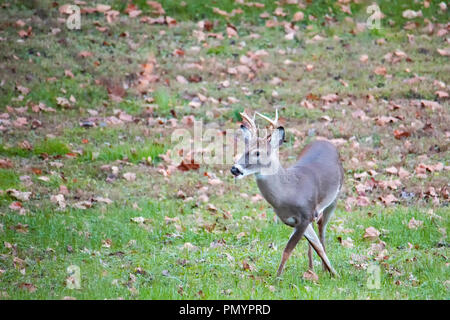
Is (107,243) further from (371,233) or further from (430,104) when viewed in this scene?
(430,104)

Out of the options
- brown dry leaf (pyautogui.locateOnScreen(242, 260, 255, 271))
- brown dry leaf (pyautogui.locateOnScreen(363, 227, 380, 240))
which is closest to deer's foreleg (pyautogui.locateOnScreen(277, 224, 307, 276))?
brown dry leaf (pyautogui.locateOnScreen(242, 260, 255, 271))

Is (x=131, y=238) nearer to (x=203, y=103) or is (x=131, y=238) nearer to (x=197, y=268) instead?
(x=197, y=268)

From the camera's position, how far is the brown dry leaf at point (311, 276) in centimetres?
732

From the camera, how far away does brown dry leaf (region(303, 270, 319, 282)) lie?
732 cm

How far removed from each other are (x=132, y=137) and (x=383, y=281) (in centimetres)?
657

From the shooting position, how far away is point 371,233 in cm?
880

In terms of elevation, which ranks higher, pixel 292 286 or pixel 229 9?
pixel 292 286

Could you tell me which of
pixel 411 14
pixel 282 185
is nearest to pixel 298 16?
pixel 411 14

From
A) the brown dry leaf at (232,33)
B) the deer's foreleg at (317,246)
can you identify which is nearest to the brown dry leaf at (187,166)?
the deer's foreleg at (317,246)

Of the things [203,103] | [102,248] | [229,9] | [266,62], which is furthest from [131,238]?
[229,9]

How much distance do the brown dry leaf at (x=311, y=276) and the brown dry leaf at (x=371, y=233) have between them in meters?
1.56

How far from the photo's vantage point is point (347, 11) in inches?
690

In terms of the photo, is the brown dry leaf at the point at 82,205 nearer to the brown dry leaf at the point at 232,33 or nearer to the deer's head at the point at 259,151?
the deer's head at the point at 259,151
